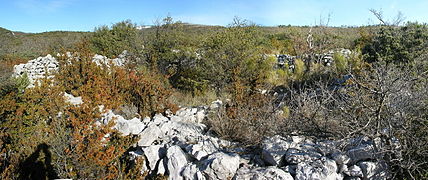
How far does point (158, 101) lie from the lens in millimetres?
6094

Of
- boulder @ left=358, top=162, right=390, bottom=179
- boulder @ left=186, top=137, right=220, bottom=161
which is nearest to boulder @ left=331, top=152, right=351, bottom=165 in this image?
boulder @ left=358, top=162, right=390, bottom=179

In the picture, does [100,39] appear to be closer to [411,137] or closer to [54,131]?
[54,131]

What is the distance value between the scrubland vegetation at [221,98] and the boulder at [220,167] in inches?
32.3

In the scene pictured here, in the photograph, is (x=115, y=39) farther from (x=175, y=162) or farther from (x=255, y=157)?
(x=255, y=157)

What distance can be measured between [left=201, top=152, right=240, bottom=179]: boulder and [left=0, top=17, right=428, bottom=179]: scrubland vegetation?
820 mm

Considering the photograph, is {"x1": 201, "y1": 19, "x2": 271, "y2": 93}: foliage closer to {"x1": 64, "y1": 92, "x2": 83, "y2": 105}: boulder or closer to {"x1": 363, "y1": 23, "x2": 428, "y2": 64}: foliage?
{"x1": 363, "y1": 23, "x2": 428, "y2": 64}: foliage

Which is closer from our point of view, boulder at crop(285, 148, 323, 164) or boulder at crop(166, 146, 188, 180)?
boulder at crop(285, 148, 323, 164)

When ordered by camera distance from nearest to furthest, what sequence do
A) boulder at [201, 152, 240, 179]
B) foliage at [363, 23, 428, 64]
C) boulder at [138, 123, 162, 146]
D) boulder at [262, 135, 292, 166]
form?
boulder at [201, 152, 240, 179] → boulder at [262, 135, 292, 166] → boulder at [138, 123, 162, 146] → foliage at [363, 23, 428, 64]

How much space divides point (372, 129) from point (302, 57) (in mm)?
7502

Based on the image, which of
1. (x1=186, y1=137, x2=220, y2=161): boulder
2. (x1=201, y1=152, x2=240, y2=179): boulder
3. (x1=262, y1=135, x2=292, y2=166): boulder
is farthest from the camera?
(x1=186, y1=137, x2=220, y2=161): boulder

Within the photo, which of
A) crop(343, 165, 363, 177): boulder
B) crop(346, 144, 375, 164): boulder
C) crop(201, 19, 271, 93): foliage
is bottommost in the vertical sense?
crop(343, 165, 363, 177): boulder

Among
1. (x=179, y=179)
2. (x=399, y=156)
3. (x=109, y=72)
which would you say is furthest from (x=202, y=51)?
(x=399, y=156)

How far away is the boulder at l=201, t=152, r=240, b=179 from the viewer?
3.38m

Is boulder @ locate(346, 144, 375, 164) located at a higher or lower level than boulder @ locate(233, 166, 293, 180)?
higher
